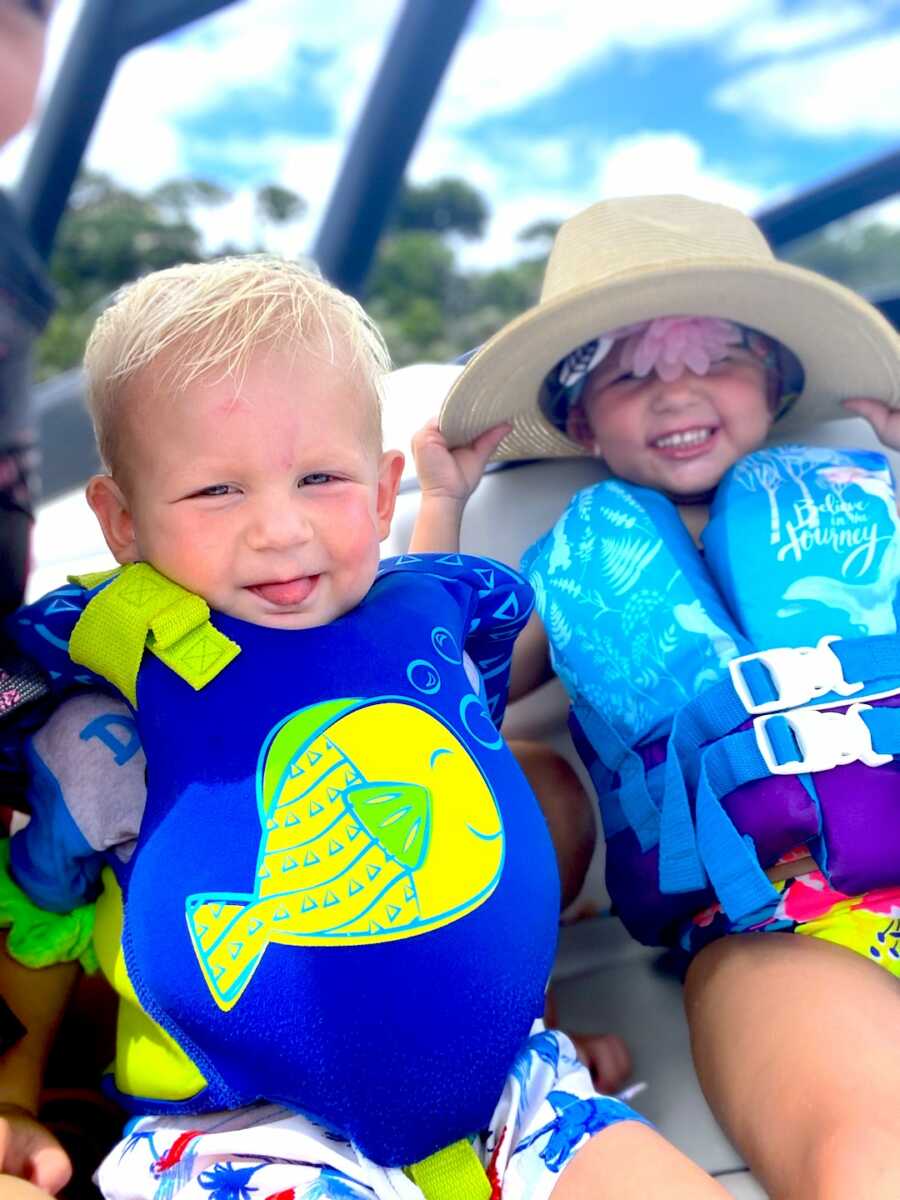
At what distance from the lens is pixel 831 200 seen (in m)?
3.60

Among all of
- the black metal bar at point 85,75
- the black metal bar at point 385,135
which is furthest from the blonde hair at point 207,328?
the black metal bar at point 385,135

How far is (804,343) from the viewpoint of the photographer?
169 cm

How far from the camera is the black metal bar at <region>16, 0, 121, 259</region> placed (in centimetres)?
192

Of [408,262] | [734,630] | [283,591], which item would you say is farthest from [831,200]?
[408,262]

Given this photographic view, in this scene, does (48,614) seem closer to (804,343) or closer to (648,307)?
(648,307)

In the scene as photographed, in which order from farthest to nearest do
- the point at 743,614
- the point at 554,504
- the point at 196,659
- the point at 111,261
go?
the point at 111,261 < the point at 554,504 < the point at 743,614 < the point at 196,659

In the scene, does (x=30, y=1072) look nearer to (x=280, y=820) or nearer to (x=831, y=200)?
(x=280, y=820)

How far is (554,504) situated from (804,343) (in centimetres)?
43

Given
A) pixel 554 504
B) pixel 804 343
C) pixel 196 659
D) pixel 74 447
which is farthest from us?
pixel 74 447

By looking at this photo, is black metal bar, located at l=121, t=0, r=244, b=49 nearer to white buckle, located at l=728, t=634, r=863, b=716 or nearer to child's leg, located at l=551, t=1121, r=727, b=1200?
white buckle, located at l=728, t=634, r=863, b=716

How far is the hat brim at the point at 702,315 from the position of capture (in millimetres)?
1561

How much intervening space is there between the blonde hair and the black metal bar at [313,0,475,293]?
2.87 meters

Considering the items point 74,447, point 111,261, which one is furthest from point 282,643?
point 111,261

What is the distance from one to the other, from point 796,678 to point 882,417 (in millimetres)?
556
